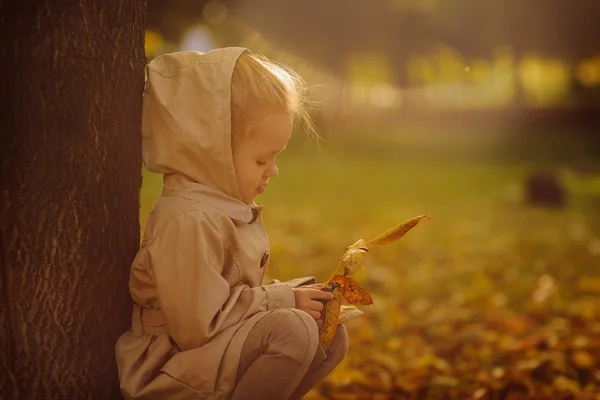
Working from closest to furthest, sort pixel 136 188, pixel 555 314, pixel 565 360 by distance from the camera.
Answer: pixel 136 188
pixel 565 360
pixel 555 314

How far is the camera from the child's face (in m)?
2.45

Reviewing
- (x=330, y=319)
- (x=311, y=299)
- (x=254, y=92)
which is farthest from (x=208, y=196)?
(x=330, y=319)

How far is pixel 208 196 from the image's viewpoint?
240 centimetres

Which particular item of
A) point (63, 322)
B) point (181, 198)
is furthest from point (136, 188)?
point (63, 322)

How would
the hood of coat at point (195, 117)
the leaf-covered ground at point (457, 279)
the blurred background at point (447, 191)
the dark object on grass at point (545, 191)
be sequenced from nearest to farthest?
the hood of coat at point (195, 117), the leaf-covered ground at point (457, 279), the blurred background at point (447, 191), the dark object on grass at point (545, 191)

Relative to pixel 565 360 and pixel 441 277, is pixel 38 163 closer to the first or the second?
pixel 565 360

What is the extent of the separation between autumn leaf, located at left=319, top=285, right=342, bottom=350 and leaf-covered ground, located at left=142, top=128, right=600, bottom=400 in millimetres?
1024

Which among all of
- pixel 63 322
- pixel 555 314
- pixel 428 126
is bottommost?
pixel 428 126

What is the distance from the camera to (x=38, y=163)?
228 cm

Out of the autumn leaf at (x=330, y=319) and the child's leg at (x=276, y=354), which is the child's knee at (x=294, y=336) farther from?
the autumn leaf at (x=330, y=319)

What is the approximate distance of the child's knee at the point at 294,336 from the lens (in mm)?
2264

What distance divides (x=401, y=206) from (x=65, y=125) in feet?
22.3

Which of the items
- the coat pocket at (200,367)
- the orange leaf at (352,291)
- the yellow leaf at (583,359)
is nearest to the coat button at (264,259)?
the orange leaf at (352,291)

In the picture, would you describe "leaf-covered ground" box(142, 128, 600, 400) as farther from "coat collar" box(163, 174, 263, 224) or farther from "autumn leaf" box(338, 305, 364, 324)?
"coat collar" box(163, 174, 263, 224)
